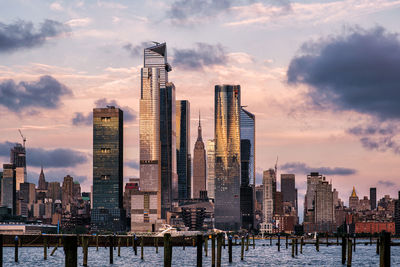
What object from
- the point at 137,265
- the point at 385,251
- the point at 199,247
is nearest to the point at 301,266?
the point at 137,265

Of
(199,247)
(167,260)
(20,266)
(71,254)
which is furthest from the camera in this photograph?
(20,266)

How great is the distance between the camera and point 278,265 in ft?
467

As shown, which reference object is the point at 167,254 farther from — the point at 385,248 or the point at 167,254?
the point at 385,248

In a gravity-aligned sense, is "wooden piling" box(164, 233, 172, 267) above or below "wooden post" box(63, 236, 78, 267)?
below

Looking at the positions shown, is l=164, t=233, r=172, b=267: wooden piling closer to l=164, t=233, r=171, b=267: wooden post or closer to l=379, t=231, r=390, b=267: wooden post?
l=164, t=233, r=171, b=267: wooden post

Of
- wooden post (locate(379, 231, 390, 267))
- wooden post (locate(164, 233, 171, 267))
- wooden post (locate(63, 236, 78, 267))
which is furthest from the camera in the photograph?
wooden post (locate(379, 231, 390, 267))

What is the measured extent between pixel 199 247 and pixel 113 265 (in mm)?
60990

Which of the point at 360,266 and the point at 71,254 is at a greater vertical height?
the point at 71,254

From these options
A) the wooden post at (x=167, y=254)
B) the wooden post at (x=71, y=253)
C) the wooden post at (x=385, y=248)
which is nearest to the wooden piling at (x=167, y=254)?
the wooden post at (x=167, y=254)

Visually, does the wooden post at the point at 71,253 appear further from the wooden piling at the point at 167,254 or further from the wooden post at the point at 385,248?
the wooden post at the point at 385,248

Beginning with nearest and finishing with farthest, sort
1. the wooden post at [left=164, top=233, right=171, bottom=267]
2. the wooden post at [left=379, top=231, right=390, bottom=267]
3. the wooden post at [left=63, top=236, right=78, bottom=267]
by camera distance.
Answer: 1. the wooden post at [left=63, top=236, right=78, bottom=267]
2. the wooden post at [left=164, top=233, right=171, bottom=267]
3. the wooden post at [left=379, top=231, right=390, bottom=267]

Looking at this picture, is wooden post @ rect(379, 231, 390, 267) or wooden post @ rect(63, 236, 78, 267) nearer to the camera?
wooden post @ rect(63, 236, 78, 267)

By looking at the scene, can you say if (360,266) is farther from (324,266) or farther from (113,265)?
(113,265)

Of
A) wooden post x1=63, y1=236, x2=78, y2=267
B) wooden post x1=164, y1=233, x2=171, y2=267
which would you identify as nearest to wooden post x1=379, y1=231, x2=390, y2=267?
wooden post x1=164, y1=233, x2=171, y2=267
